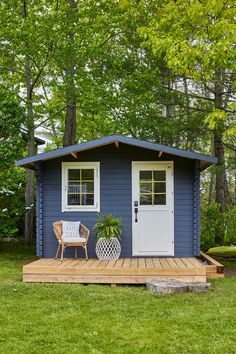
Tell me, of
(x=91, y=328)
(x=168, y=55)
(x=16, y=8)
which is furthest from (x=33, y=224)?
(x=91, y=328)

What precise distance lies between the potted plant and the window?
0.74 metres

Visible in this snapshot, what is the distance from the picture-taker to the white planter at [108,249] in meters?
7.81

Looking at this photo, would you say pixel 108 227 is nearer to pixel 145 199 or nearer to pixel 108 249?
pixel 108 249

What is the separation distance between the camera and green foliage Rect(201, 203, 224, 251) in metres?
11.1

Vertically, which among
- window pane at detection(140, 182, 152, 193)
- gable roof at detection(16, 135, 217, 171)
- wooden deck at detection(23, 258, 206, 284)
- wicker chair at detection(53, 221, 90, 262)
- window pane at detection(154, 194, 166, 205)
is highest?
gable roof at detection(16, 135, 217, 171)

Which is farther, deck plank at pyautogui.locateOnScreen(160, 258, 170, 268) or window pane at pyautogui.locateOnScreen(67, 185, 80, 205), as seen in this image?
window pane at pyautogui.locateOnScreen(67, 185, 80, 205)

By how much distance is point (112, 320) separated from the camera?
15.5ft

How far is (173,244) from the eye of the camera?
8.20 metres

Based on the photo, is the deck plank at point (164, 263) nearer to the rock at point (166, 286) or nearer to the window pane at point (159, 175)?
the rock at point (166, 286)

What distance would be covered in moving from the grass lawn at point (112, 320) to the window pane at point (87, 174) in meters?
2.36

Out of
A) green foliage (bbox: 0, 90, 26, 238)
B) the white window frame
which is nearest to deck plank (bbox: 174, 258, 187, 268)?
the white window frame

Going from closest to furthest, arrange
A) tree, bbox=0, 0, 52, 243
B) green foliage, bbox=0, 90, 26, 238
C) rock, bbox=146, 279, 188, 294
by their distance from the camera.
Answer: rock, bbox=146, 279, 188, 294 < green foliage, bbox=0, 90, 26, 238 < tree, bbox=0, 0, 52, 243

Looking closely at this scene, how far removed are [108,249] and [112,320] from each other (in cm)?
312

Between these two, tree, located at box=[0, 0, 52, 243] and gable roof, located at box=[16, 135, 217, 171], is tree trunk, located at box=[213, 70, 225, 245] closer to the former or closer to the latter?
gable roof, located at box=[16, 135, 217, 171]
